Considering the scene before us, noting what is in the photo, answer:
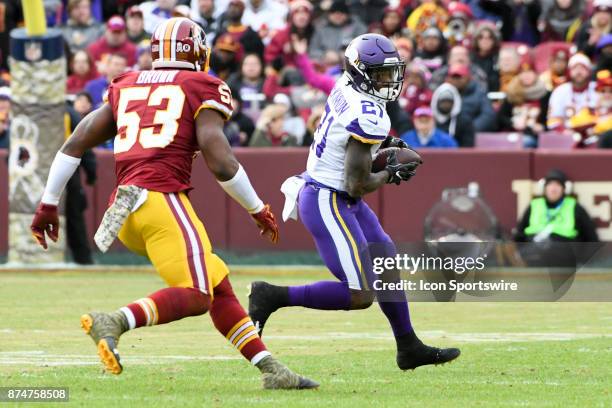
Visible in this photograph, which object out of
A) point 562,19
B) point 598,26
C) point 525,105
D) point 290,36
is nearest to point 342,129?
point 525,105

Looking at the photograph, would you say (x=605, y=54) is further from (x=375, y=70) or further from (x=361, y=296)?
(x=361, y=296)

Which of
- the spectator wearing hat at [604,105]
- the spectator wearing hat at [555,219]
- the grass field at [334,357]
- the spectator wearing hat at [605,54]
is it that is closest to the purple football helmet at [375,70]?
the grass field at [334,357]

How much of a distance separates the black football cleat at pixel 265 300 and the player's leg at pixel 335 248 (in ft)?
0.33

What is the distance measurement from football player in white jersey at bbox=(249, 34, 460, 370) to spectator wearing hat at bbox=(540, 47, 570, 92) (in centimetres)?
953

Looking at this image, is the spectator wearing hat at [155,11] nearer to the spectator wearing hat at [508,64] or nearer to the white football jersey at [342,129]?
the spectator wearing hat at [508,64]

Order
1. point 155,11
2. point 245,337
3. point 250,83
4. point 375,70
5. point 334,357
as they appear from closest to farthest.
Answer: point 245,337 < point 375,70 < point 334,357 < point 250,83 < point 155,11

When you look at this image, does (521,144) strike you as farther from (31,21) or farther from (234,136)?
(31,21)

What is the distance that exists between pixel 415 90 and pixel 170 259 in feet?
35.0

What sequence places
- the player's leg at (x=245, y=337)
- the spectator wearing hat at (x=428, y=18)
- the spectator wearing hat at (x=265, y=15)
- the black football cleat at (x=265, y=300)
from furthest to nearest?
the spectator wearing hat at (x=265, y=15) < the spectator wearing hat at (x=428, y=18) < the black football cleat at (x=265, y=300) < the player's leg at (x=245, y=337)

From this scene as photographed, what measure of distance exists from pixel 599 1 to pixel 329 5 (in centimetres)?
337

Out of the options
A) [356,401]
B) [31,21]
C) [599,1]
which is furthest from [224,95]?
[599,1]

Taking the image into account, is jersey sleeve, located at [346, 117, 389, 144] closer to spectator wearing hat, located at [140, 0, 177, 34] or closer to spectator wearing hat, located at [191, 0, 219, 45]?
spectator wearing hat, located at [191, 0, 219, 45]

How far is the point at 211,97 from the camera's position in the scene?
23.9 feet

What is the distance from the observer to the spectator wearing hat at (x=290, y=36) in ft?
61.4
